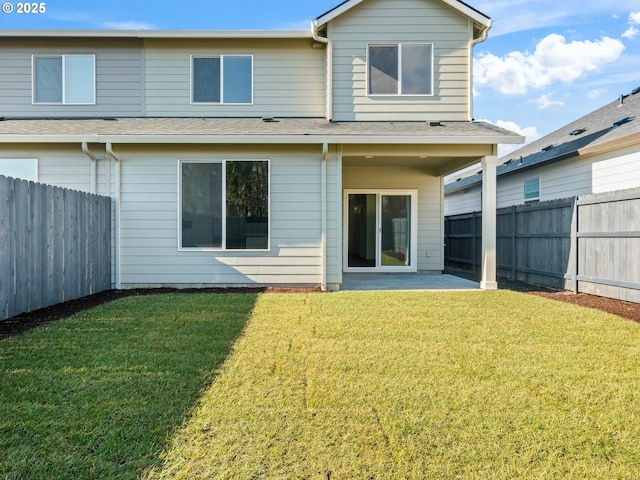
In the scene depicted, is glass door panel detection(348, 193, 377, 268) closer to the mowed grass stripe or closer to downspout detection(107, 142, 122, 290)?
downspout detection(107, 142, 122, 290)

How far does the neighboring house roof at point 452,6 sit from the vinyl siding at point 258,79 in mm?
759

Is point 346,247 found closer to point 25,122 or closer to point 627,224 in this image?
point 627,224

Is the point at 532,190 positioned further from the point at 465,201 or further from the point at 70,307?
the point at 70,307

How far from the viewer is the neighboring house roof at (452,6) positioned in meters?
8.20

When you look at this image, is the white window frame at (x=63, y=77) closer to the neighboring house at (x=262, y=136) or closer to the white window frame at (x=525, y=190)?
the neighboring house at (x=262, y=136)

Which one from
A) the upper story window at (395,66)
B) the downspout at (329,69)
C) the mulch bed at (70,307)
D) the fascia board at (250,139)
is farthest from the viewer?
the upper story window at (395,66)

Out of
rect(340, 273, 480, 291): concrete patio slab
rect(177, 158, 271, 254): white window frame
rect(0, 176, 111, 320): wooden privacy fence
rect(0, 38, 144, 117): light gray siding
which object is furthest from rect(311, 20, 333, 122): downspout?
rect(0, 176, 111, 320): wooden privacy fence

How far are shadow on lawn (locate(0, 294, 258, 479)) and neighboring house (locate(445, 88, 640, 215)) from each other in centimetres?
800

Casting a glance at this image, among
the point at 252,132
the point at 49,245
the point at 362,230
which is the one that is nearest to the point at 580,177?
the point at 362,230

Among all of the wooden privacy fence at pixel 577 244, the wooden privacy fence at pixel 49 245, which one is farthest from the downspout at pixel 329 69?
the wooden privacy fence at pixel 577 244

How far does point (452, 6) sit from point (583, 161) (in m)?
4.59

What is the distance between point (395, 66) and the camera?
8602 millimetres

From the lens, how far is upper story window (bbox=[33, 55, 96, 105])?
351 inches

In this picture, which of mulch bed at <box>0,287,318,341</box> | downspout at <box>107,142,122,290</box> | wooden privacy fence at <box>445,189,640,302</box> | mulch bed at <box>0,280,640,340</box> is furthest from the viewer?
downspout at <box>107,142,122,290</box>
